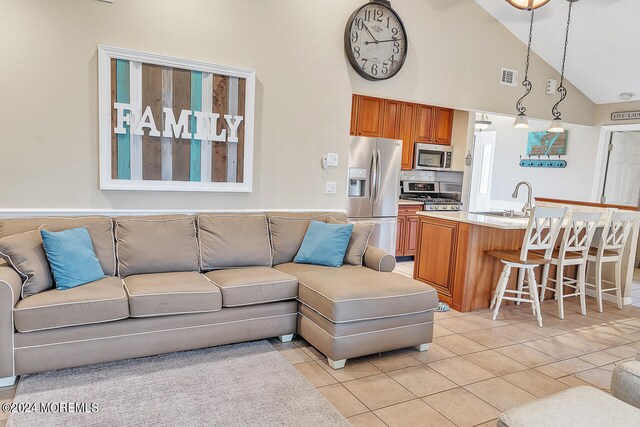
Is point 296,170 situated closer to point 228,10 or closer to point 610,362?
point 228,10

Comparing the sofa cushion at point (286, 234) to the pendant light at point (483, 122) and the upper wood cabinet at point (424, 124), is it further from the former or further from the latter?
the pendant light at point (483, 122)

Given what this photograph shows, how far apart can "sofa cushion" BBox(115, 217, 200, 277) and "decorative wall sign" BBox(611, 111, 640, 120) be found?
5.97m

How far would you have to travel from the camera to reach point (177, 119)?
345 centimetres

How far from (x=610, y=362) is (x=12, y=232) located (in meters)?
4.28

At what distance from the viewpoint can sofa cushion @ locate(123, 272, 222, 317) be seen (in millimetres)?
2664

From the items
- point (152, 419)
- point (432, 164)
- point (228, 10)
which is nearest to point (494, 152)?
point (432, 164)

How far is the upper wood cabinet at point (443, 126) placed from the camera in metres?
6.57

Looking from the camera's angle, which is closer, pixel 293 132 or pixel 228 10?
pixel 228 10

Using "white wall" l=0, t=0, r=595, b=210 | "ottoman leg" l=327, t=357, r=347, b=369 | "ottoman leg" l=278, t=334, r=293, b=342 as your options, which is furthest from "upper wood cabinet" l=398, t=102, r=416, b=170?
"ottoman leg" l=327, t=357, r=347, b=369

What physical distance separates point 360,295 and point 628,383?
1.44m

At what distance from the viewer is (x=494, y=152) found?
822cm

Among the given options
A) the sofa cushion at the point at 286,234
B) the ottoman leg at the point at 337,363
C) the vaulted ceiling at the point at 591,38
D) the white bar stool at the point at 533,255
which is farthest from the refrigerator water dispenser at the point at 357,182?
the ottoman leg at the point at 337,363

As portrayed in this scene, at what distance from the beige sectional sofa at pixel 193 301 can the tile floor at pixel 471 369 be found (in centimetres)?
14

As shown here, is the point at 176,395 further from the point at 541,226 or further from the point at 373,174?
the point at 373,174
